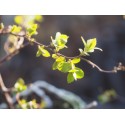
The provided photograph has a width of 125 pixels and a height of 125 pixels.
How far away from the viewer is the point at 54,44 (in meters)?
0.81

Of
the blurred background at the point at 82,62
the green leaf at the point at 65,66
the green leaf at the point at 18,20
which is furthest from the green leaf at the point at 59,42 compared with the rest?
the blurred background at the point at 82,62

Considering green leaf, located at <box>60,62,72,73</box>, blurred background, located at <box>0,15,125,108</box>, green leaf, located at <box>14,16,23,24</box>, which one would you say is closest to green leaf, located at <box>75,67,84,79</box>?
green leaf, located at <box>60,62,72,73</box>

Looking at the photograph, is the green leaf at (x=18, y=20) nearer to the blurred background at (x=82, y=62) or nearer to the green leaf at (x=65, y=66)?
the green leaf at (x=65, y=66)

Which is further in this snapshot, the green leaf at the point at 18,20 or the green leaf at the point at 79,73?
the green leaf at the point at 18,20

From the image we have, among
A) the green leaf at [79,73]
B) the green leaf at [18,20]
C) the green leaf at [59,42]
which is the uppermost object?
the green leaf at [18,20]

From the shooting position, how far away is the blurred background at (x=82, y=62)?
2865 millimetres

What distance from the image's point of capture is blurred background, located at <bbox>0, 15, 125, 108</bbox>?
287 centimetres

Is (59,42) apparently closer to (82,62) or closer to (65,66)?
(65,66)

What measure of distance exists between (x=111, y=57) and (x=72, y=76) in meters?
2.13

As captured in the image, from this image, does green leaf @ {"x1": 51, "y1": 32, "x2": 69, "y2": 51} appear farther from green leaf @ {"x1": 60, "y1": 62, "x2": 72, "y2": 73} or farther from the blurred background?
the blurred background

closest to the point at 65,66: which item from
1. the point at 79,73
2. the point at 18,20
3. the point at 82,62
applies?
the point at 79,73

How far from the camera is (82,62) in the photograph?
2885 mm
